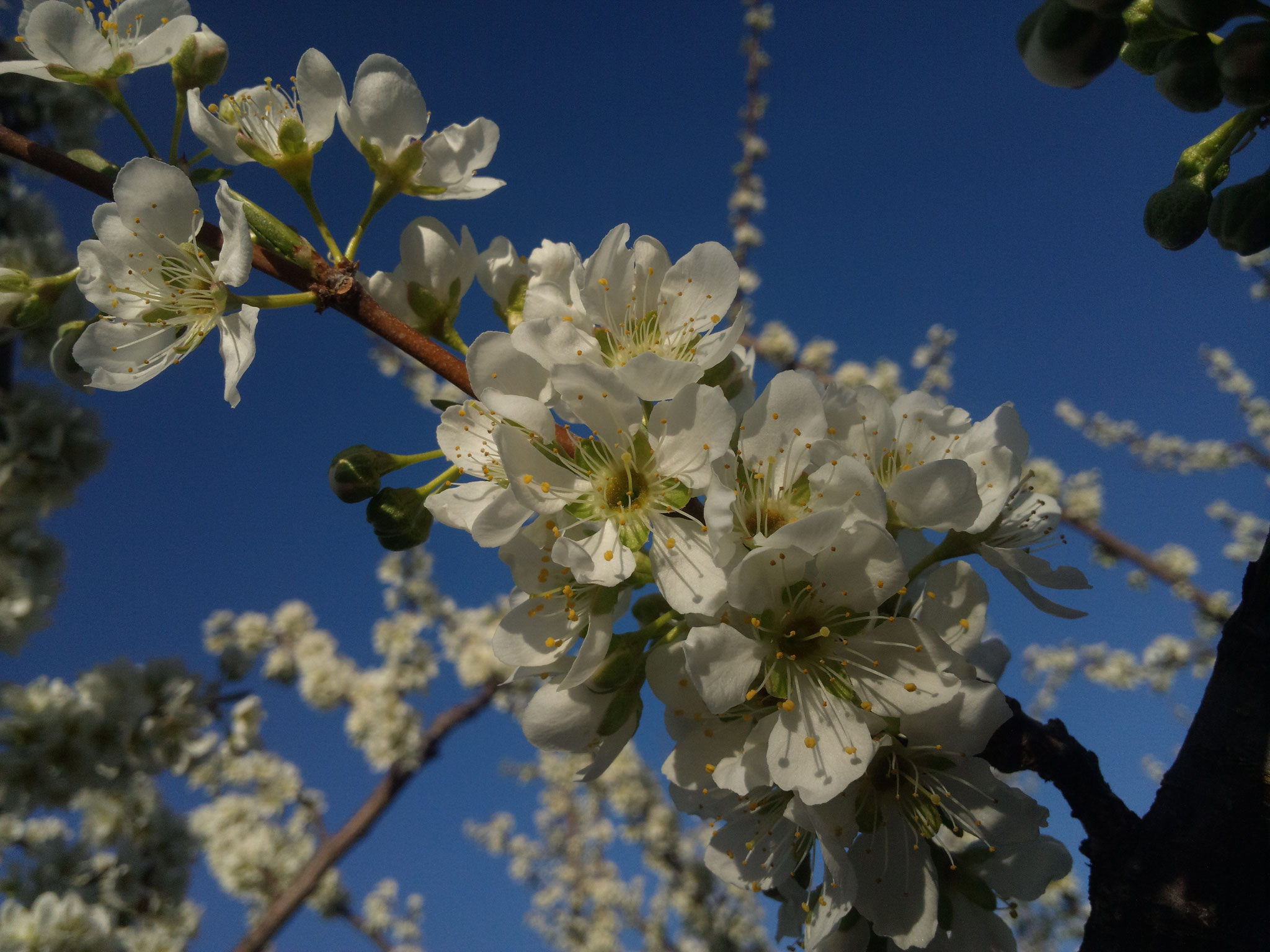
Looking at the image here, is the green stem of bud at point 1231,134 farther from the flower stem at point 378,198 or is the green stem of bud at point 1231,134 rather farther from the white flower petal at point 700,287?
the flower stem at point 378,198

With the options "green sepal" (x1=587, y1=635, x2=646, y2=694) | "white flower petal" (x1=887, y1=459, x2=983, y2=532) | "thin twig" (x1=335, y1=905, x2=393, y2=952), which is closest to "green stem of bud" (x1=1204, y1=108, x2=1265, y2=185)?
"white flower petal" (x1=887, y1=459, x2=983, y2=532)

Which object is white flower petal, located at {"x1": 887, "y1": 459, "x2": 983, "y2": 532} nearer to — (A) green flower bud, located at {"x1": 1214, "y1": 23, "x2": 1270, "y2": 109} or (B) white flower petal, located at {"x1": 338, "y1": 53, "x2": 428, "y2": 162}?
(A) green flower bud, located at {"x1": 1214, "y1": 23, "x2": 1270, "y2": 109}

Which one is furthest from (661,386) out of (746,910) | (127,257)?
(746,910)

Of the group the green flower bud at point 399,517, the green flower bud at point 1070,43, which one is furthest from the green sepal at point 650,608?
the green flower bud at point 1070,43

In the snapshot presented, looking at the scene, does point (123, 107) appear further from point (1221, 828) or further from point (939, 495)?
point (1221, 828)

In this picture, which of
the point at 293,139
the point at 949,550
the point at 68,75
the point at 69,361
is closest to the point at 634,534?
the point at 949,550

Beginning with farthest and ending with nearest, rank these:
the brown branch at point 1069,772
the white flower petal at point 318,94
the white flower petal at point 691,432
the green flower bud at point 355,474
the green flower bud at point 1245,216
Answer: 1. the white flower petal at point 318,94
2. the green flower bud at point 355,474
3. the brown branch at point 1069,772
4. the white flower petal at point 691,432
5. the green flower bud at point 1245,216
